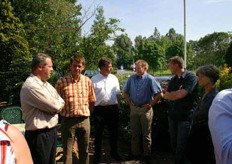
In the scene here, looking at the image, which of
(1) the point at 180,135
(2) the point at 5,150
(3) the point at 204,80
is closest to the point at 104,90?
(1) the point at 180,135

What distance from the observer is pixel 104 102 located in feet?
18.5

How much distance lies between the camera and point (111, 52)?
33.7 feet

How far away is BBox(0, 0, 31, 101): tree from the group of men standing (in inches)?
251

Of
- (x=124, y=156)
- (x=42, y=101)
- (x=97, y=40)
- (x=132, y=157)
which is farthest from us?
(x=97, y=40)

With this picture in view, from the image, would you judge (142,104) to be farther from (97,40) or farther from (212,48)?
(212,48)

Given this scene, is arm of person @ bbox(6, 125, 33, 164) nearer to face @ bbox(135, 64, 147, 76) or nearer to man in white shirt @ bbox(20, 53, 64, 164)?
man in white shirt @ bbox(20, 53, 64, 164)

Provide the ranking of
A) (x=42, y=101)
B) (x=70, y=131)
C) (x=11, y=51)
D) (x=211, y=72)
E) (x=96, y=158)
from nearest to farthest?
(x=42, y=101) < (x=211, y=72) < (x=70, y=131) < (x=96, y=158) < (x=11, y=51)

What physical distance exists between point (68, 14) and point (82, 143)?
6.31m

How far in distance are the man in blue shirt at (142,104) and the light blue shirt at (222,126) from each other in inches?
168

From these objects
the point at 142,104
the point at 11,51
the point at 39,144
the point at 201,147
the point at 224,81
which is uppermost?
the point at 11,51

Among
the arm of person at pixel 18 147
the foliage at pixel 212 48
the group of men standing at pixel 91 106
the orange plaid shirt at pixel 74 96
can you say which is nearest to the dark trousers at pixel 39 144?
the group of men standing at pixel 91 106

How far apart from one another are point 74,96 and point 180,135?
5.83ft

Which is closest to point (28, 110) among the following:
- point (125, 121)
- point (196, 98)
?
point (196, 98)

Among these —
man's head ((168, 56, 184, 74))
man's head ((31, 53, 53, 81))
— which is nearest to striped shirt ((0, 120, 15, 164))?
man's head ((31, 53, 53, 81))
